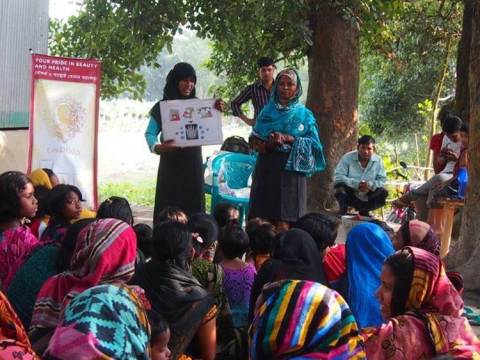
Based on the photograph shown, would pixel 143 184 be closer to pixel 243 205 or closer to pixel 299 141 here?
pixel 243 205

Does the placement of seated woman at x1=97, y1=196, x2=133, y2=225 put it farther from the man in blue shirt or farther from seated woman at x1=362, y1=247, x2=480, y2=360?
the man in blue shirt

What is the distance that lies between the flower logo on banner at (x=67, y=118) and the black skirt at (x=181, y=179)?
865mm

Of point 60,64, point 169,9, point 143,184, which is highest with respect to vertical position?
point 169,9

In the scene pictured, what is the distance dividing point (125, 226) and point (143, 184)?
1685cm

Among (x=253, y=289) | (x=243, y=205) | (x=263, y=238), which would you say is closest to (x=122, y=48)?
(x=243, y=205)

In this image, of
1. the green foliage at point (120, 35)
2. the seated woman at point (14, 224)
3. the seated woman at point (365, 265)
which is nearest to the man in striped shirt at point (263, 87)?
the green foliage at point (120, 35)

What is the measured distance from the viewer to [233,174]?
8812mm

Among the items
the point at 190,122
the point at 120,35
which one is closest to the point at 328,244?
the point at 190,122

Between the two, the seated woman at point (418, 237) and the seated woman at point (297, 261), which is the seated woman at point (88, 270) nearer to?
the seated woman at point (297, 261)

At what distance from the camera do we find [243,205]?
342 inches

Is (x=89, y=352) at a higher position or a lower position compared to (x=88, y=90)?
lower

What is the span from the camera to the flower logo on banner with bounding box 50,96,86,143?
23.3 feet

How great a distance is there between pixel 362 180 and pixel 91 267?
19.8ft

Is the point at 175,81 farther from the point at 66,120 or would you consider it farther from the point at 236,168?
the point at 236,168
